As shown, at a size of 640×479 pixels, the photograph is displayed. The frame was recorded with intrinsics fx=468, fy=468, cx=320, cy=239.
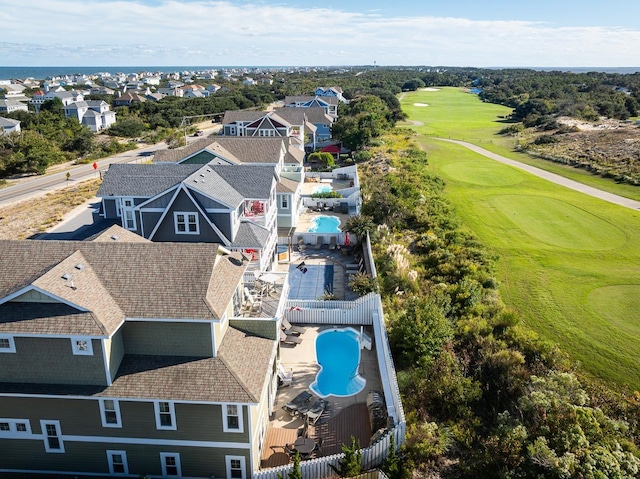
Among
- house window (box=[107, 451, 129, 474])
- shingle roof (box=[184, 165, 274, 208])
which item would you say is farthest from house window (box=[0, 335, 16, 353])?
shingle roof (box=[184, 165, 274, 208])

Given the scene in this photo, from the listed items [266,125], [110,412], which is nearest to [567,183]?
[266,125]

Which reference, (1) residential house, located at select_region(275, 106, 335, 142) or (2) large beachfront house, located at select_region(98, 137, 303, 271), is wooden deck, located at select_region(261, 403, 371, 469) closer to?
(2) large beachfront house, located at select_region(98, 137, 303, 271)

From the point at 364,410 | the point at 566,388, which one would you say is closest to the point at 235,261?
the point at 364,410

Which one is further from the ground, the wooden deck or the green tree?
the green tree

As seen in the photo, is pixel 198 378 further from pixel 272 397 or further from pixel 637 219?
pixel 637 219

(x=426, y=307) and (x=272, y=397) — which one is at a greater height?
(x=426, y=307)

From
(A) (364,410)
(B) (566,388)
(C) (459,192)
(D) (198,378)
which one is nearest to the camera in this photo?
(D) (198,378)
